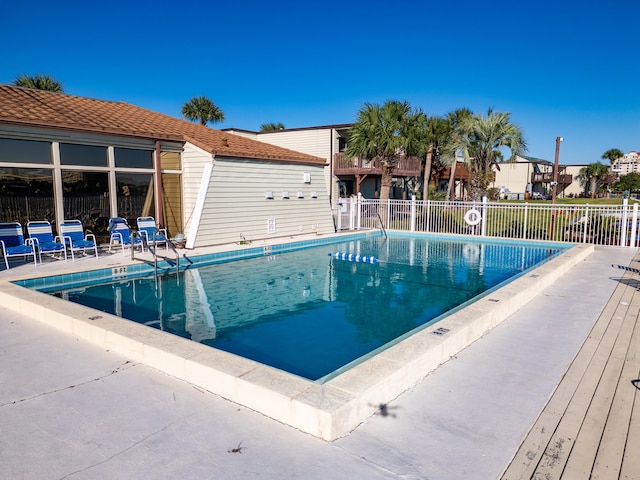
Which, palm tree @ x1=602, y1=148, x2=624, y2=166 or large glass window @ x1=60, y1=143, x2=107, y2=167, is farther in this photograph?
palm tree @ x1=602, y1=148, x2=624, y2=166

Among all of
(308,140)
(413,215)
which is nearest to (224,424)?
(413,215)

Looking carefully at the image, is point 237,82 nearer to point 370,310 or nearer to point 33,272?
point 33,272

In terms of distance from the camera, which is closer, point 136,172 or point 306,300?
point 306,300

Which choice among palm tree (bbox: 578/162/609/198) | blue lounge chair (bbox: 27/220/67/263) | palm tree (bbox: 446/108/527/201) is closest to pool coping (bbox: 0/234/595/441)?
blue lounge chair (bbox: 27/220/67/263)

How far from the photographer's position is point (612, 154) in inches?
2795

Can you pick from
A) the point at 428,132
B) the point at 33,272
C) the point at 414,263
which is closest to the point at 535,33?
the point at 428,132

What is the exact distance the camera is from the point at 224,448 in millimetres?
2580

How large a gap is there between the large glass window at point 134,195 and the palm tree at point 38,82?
9924 millimetres

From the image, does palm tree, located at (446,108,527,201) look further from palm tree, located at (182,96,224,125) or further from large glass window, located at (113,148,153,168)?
palm tree, located at (182,96,224,125)

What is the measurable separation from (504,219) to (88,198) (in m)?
12.9

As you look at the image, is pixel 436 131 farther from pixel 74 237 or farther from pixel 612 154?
pixel 612 154

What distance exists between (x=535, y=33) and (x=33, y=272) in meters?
19.3

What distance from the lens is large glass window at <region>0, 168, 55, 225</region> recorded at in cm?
892

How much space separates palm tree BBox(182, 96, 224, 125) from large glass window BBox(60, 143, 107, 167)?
59.6 ft
